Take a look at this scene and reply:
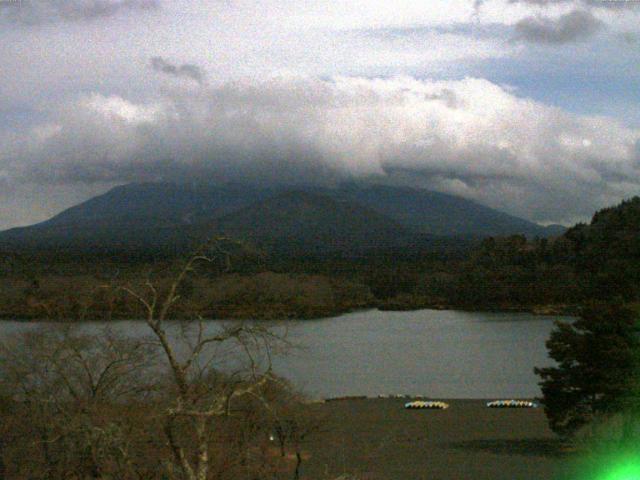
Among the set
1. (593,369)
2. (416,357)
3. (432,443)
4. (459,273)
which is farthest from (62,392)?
(459,273)

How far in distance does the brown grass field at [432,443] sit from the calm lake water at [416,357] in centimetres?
227

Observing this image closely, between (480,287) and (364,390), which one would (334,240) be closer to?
(480,287)

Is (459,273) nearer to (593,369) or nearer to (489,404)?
(489,404)

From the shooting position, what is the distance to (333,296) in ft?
201

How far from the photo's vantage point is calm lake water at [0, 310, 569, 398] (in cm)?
2989

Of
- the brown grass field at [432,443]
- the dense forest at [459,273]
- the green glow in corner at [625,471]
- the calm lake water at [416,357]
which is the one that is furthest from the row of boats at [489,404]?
the dense forest at [459,273]

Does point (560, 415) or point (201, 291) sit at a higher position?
point (201, 291)

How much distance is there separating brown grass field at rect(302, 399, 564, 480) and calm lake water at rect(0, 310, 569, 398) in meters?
2.27

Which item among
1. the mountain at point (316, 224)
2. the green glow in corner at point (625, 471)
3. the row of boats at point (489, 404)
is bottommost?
the row of boats at point (489, 404)

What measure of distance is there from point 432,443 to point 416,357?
1813cm

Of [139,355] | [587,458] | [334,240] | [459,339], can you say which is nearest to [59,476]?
[139,355]

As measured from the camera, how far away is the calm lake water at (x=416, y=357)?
98.1ft

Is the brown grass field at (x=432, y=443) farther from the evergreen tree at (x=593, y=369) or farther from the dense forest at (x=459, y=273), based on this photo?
the dense forest at (x=459, y=273)

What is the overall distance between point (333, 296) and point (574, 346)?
45629mm
